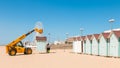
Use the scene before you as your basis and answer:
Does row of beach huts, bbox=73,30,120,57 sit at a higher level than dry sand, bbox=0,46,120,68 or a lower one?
higher

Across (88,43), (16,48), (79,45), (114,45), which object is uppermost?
(88,43)

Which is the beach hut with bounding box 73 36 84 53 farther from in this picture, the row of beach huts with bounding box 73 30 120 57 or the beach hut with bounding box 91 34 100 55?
the beach hut with bounding box 91 34 100 55

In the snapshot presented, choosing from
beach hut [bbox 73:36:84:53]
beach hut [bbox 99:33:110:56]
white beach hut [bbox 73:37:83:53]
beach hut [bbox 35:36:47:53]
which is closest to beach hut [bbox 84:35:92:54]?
beach hut [bbox 73:36:84:53]

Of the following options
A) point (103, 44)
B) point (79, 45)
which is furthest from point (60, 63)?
point (79, 45)

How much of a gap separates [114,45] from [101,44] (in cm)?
424

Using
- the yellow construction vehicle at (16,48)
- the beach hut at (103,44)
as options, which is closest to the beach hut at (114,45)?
the beach hut at (103,44)

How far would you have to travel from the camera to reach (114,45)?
100 ft

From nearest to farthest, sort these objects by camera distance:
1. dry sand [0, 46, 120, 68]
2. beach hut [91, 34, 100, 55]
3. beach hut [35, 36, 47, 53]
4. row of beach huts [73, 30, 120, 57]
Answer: dry sand [0, 46, 120, 68]
row of beach huts [73, 30, 120, 57]
beach hut [91, 34, 100, 55]
beach hut [35, 36, 47, 53]

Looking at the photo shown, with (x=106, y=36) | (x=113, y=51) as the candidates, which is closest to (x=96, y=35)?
(x=106, y=36)

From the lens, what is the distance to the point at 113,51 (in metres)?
30.6

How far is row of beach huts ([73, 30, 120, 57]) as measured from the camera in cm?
3031

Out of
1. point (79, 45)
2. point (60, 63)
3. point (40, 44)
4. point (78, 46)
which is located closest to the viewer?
point (60, 63)

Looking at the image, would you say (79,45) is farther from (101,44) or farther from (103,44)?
(103,44)

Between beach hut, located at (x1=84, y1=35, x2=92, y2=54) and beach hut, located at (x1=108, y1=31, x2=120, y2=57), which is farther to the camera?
beach hut, located at (x1=84, y1=35, x2=92, y2=54)
